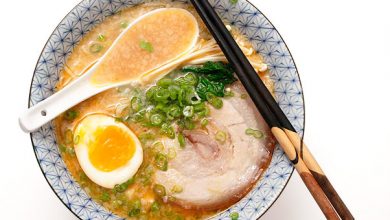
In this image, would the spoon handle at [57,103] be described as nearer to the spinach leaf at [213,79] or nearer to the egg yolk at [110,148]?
the egg yolk at [110,148]

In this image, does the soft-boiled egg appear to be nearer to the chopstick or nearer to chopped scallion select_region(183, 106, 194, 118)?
chopped scallion select_region(183, 106, 194, 118)

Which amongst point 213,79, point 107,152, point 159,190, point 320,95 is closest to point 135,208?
point 159,190

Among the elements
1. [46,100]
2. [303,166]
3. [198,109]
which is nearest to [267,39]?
[198,109]

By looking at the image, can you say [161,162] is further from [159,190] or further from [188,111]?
[188,111]

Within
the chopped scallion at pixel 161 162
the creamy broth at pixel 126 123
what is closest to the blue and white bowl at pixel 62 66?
the creamy broth at pixel 126 123

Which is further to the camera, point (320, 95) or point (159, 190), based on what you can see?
point (320, 95)

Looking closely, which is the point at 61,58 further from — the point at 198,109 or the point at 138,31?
the point at 198,109
